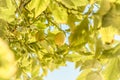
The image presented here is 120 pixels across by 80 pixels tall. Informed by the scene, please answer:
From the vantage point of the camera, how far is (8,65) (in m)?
0.28

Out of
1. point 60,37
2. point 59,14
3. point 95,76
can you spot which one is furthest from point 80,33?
point 60,37

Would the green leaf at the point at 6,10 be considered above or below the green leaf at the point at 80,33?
above

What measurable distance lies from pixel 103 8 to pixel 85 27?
0.18 meters

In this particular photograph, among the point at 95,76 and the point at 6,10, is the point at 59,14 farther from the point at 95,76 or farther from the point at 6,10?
the point at 95,76

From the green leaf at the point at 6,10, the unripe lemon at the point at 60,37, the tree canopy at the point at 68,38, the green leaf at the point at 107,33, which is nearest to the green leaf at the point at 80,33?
the tree canopy at the point at 68,38

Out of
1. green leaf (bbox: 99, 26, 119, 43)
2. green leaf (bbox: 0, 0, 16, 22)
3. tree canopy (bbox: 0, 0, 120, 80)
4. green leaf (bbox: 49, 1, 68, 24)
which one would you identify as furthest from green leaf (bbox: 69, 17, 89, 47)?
green leaf (bbox: 0, 0, 16, 22)

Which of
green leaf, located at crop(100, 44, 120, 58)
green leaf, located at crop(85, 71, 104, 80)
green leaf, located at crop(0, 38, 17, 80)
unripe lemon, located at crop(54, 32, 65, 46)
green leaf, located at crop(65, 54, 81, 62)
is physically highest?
unripe lemon, located at crop(54, 32, 65, 46)

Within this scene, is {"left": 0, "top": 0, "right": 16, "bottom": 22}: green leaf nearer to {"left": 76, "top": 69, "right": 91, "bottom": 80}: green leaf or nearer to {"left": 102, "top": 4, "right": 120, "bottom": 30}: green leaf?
{"left": 76, "top": 69, "right": 91, "bottom": 80}: green leaf

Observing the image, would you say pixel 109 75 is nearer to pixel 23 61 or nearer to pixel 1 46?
pixel 1 46

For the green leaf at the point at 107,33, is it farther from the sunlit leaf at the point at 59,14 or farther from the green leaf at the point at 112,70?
the sunlit leaf at the point at 59,14

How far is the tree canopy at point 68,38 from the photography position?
0.85 m

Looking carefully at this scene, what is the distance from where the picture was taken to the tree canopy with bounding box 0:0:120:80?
85cm

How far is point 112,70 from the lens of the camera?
3.68 ft

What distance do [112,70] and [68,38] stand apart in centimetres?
23
